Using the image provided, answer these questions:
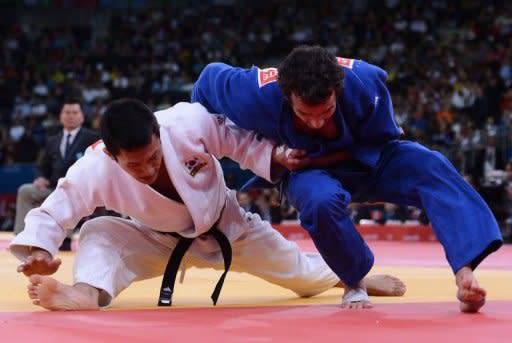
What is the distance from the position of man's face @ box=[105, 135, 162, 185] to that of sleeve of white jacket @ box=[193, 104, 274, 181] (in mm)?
268

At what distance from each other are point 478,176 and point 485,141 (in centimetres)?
73

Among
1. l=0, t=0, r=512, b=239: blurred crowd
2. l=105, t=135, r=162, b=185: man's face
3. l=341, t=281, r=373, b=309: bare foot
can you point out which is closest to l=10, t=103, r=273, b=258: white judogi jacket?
l=105, t=135, r=162, b=185: man's face

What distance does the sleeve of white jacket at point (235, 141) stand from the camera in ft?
11.0

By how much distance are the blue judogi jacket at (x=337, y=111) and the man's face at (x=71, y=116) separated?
14.6 ft

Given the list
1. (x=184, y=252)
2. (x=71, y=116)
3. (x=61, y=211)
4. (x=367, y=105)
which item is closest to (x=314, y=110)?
(x=367, y=105)

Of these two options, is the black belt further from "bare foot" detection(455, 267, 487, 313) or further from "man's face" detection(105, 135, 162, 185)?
"bare foot" detection(455, 267, 487, 313)

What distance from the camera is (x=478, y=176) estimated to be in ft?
35.4

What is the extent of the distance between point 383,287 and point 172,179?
42.1 inches

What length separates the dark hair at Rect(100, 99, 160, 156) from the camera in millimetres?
3014

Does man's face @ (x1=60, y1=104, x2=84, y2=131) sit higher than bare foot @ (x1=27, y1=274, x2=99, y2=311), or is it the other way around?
bare foot @ (x1=27, y1=274, x2=99, y2=311)

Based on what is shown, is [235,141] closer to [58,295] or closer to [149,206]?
[149,206]

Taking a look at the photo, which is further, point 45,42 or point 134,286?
point 45,42

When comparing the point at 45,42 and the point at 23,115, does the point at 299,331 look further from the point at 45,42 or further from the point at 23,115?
the point at 45,42

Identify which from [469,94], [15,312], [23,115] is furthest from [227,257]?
[23,115]
